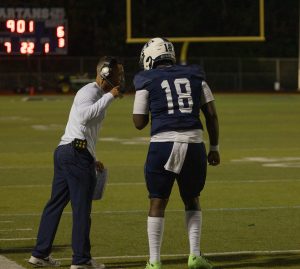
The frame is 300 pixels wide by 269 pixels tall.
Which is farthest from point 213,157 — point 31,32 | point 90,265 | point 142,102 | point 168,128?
point 31,32

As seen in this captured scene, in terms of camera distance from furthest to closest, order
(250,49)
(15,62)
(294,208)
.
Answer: (250,49)
(15,62)
(294,208)

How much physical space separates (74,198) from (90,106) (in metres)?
0.72

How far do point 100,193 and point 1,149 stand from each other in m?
14.1

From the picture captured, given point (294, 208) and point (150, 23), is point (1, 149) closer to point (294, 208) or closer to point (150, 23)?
point (294, 208)

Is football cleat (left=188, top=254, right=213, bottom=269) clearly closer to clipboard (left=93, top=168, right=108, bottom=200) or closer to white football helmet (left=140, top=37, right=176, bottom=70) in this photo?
clipboard (left=93, top=168, right=108, bottom=200)

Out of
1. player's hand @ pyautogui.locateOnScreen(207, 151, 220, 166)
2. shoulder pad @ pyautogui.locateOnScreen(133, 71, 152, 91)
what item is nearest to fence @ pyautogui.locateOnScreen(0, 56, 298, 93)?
player's hand @ pyautogui.locateOnScreen(207, 151, 220, 166)

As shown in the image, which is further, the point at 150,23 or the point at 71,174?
the point at 150,23

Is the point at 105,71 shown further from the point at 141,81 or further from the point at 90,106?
the point at 141,81

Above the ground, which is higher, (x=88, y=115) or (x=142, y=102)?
(x=142, y=102)

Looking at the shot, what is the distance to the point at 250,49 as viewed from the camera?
6525 centimetres

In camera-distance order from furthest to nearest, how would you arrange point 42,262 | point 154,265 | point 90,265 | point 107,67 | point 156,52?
point 42,262
point 107,67
point 90,265
point 156,52
point 154,265

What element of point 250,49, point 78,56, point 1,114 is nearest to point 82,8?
point 78,56

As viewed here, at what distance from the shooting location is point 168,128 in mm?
9453

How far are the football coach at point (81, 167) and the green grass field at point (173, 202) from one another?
1.18ft
